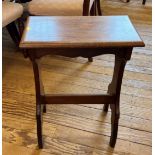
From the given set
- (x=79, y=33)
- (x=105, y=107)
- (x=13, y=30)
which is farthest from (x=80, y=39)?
(x=13, y=30)

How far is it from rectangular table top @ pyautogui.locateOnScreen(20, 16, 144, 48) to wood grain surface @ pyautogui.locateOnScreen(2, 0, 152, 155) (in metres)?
0.66

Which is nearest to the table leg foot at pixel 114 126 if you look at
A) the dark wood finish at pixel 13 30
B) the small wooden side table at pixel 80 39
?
the small wooden side table at pixel 80 39

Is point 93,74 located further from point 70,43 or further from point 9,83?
point 70,43

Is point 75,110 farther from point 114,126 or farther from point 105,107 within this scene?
point 114,126

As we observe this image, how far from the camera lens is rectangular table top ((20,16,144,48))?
0.92 m

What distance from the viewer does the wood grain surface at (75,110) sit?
131cm

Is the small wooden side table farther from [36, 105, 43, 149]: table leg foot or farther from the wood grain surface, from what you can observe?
the wood grain surface

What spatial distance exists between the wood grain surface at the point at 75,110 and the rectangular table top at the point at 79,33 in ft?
2.15

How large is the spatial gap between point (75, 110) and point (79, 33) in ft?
2.27

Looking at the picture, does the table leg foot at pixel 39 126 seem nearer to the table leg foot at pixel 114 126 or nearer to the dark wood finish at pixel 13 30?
the table leg foot at pixel 114 126

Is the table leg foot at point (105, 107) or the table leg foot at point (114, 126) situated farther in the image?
the table leg foot at point (105, 107)

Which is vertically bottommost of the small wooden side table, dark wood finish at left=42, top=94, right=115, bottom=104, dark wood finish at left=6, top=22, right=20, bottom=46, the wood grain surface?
the wood grain surface

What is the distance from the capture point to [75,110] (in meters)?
1.54

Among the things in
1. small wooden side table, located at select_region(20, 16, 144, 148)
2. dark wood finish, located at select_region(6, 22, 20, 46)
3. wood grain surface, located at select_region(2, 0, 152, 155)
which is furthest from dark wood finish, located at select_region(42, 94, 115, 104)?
dark wood finish, located at select_region(6, 22, 20, 46)
